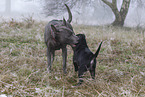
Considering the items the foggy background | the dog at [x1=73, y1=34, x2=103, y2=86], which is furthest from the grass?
the foggy background

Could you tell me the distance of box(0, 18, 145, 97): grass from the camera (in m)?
2.27

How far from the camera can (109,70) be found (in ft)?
11.6

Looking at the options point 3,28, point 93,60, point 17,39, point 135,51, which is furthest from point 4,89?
point 3,28

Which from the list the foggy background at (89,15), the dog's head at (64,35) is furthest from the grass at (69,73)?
the foggy background at (89,15)

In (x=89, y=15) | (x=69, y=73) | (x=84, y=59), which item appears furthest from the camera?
(x=89, y=15)

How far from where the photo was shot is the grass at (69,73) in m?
2.27

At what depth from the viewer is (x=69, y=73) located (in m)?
3.12

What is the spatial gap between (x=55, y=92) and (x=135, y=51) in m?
3.90

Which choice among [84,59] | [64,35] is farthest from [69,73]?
[64,35]

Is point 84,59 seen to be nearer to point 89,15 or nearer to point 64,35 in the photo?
point 64,35

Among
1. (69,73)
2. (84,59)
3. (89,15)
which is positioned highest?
(89,15)

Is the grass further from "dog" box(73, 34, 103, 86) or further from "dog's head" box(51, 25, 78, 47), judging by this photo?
"dog's head" box(51, 25, 78, 47)

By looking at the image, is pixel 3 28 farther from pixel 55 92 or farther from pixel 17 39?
pixel 55 92

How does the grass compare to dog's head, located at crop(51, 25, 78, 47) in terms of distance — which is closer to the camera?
the grass
